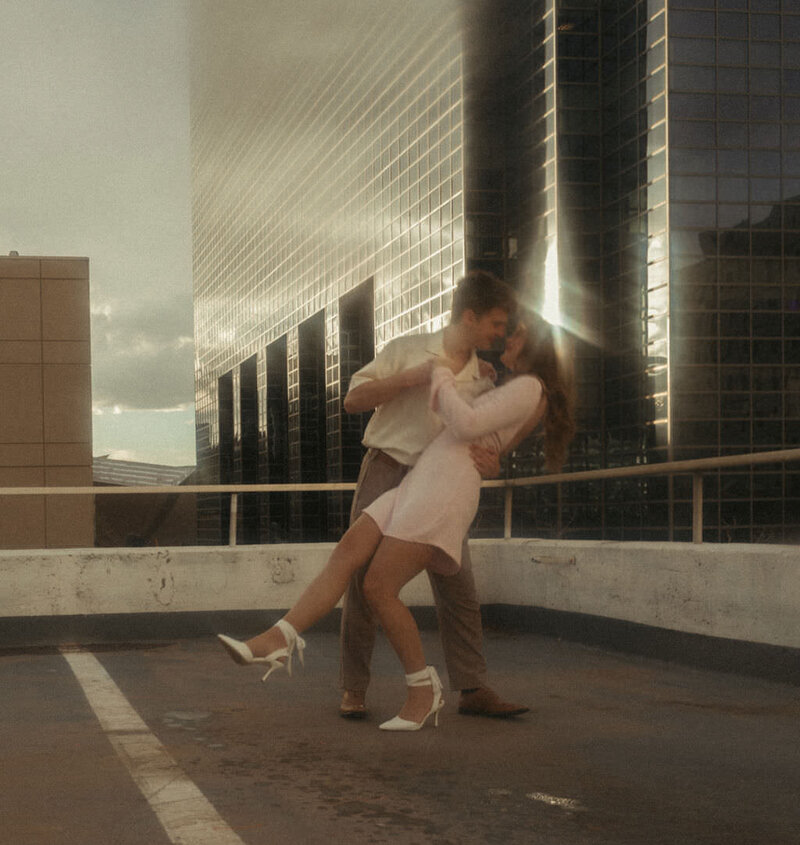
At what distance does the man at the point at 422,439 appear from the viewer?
16.2 feet

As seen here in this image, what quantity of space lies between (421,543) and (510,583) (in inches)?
165

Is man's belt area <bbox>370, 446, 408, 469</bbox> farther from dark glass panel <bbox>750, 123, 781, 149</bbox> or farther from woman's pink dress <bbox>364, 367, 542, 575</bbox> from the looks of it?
dark glass panel <bbox>750, 123, 781, 149</bbox>

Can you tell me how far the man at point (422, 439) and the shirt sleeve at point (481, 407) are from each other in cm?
19

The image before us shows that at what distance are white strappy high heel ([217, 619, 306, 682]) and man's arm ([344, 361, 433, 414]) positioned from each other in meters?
0.88

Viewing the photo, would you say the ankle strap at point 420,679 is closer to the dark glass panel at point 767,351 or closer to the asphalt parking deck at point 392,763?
the asphalt parking deck at point 392,763

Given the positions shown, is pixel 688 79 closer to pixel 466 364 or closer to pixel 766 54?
pixel 766 54

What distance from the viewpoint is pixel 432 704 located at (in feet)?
15.6

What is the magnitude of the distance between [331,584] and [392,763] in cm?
82

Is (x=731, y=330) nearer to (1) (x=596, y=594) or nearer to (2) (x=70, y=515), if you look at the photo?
(2) (x=70, y=515)

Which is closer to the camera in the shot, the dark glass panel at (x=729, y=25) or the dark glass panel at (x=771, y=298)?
the dark glass panel at (x=729, y=25)

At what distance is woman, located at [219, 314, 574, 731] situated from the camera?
15.2ft

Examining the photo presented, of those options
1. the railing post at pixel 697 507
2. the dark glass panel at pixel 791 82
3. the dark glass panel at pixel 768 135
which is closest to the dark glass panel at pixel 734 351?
the dark glass panel at pixel 768 135

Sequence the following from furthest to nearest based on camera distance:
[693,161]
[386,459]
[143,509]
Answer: [143,509] < [693,161] < [386,459]

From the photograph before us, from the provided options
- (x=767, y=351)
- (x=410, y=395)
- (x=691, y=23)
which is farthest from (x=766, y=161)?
(x=410, y=395)
